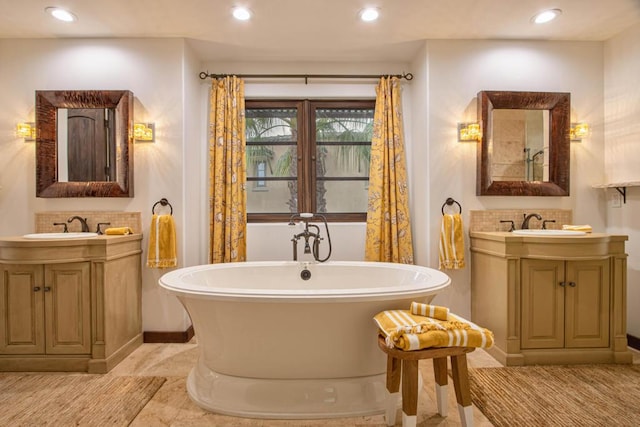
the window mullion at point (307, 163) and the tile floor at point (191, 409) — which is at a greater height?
the window mullion at point (307, 163)

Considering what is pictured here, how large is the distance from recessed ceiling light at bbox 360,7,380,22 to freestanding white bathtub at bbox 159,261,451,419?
1882 mm

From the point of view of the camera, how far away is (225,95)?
311 cm

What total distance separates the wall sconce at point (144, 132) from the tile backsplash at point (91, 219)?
0.59 m

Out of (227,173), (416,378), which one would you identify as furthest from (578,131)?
(227,173)

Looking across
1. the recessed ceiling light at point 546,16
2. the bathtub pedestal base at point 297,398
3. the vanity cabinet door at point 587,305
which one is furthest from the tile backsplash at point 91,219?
the recessed ceiling light at point 546,16

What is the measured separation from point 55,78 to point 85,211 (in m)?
1.08

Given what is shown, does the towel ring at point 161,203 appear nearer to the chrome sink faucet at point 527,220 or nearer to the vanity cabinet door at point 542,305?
the vanity cabinet door at point 542,305

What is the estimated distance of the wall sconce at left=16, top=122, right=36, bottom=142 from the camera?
2.73m

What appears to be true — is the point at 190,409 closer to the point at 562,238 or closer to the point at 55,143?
the point at 55,143

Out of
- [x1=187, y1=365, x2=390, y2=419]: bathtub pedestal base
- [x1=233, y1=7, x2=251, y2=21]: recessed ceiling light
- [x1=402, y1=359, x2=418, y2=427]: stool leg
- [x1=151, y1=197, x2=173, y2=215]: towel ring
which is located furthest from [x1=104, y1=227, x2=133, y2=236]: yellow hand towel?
[x1=402, y1=359, x2=418, y2=427]: stool leg

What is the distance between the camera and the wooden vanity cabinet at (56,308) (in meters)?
2.29

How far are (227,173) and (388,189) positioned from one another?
141 cm

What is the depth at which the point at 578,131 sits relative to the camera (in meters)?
2.88

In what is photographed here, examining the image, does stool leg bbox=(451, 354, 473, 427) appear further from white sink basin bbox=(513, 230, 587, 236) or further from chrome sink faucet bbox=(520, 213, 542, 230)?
chrome sink faucet bbox=(520, 213, 542, 230)
